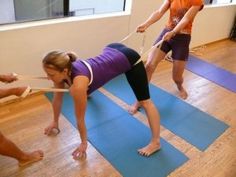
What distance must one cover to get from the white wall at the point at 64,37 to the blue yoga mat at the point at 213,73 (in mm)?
793

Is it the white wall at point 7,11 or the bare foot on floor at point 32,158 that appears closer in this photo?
the bare foot on floor at point 32,158

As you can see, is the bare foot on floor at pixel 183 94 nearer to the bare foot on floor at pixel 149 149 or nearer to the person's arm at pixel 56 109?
the bare foot on floor at pixel 149 149

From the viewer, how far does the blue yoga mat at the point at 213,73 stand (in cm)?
343

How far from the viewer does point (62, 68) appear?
152 cm

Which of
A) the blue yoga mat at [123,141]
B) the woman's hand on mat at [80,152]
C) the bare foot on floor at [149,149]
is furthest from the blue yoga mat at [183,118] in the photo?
the woman's hand on mat at [80,152]

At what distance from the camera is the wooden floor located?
1849mm

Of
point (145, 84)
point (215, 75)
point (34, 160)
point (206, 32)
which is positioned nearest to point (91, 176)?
point (34, 160)

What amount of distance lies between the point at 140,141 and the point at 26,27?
1490 mm

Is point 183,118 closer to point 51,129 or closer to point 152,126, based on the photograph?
point 152,126

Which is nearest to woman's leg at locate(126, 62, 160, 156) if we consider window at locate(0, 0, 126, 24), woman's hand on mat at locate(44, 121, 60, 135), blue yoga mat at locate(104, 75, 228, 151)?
blue yoga mat at locate(104, 75, 228, 151)

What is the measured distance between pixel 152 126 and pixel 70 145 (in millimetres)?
688

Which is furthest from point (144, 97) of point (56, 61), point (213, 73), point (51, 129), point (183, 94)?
point (213, 73)

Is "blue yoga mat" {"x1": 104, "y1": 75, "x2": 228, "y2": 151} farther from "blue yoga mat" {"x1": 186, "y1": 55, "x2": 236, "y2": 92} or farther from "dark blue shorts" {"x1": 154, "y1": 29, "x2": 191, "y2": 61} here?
"blue yoga mat" {"x1": 186, "y1": 55, "x2": 236, "y2": 92}

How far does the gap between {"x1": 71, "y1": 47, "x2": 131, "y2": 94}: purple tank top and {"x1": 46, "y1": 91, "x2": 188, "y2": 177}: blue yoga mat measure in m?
0.59
